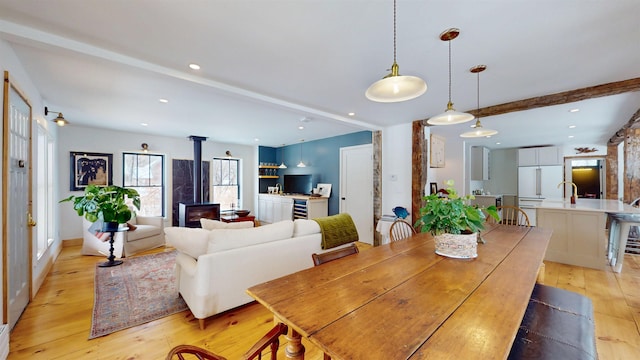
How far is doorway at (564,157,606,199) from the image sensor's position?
7164 mm

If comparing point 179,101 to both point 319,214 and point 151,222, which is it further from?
point 319,214

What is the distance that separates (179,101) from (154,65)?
47.1 inches

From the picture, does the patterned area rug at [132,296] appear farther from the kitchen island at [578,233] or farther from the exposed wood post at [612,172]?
the exposed wood post at [612,172]

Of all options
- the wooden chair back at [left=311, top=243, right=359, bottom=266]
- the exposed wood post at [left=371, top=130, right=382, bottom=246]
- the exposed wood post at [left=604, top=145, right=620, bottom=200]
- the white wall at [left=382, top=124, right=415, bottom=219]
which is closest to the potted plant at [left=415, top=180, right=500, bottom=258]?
the wooden chair back at [left=311, top=243, right=359, bottom=266]

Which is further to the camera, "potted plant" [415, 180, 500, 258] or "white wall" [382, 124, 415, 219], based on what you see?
"white wall" [382, 124, 415, 219]

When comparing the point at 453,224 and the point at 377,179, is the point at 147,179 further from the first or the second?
the point at 453,224

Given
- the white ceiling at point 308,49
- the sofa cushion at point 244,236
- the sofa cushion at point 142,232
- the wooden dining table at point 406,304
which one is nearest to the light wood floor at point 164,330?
the sofa cushion at point 244,236

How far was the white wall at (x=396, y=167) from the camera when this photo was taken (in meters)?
4.54

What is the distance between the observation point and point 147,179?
19.7 feet

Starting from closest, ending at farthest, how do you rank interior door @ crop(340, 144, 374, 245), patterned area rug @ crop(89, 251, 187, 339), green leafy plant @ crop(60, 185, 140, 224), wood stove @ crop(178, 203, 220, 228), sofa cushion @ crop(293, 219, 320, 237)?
patterned area rug @ crop(89, 251, 187, 339) < sofa cushion @ crop(293, 219, 320, 237) < green leafy plant @ crop(60, 185, 140, 224) < interior door @ crop(340, 144, 374, 245) < wood stove @ crop(178, 203, 220, 228)

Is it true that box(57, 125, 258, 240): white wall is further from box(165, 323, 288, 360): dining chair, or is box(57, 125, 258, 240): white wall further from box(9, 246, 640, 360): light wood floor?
box(165, 323, 288, 360): dining chair

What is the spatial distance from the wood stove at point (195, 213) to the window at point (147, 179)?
0.96 meters

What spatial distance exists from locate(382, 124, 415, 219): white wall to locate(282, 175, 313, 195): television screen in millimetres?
2379

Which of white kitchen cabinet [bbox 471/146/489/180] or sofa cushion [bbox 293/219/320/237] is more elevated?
white kitchen cabinet [bbox 471/146/489/180]
